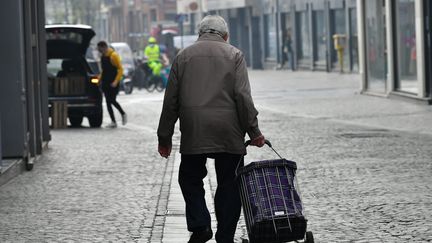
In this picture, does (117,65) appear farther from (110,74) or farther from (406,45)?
(406,45)

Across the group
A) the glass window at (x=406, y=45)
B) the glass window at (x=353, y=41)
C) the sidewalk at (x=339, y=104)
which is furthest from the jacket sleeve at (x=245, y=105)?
the glass window at (x=353, y=41)

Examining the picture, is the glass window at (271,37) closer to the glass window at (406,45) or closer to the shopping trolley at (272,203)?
the glass window at (406,45)

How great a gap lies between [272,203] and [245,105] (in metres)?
0.69

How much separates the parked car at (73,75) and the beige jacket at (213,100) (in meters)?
17.0

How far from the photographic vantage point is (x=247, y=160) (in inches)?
630

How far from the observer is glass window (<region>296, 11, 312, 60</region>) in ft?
177

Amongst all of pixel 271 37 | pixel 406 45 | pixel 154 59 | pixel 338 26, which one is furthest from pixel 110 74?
pixel 271 37

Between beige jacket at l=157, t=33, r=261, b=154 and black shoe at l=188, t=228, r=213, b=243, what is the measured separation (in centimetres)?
55

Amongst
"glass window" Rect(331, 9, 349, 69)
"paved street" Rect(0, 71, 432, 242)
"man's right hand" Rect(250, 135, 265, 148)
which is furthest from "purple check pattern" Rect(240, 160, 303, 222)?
"glass window" Rect(331, 9, 349, 69)

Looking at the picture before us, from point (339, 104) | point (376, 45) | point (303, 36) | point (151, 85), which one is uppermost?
point (376, 45)

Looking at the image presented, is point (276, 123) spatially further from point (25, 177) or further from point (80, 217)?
point (80, 217)

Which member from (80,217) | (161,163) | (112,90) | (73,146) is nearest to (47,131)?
(73,146)

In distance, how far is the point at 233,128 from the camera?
27.8 feet

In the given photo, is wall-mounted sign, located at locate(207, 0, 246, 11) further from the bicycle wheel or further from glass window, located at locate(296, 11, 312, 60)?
the bicycle wheel
